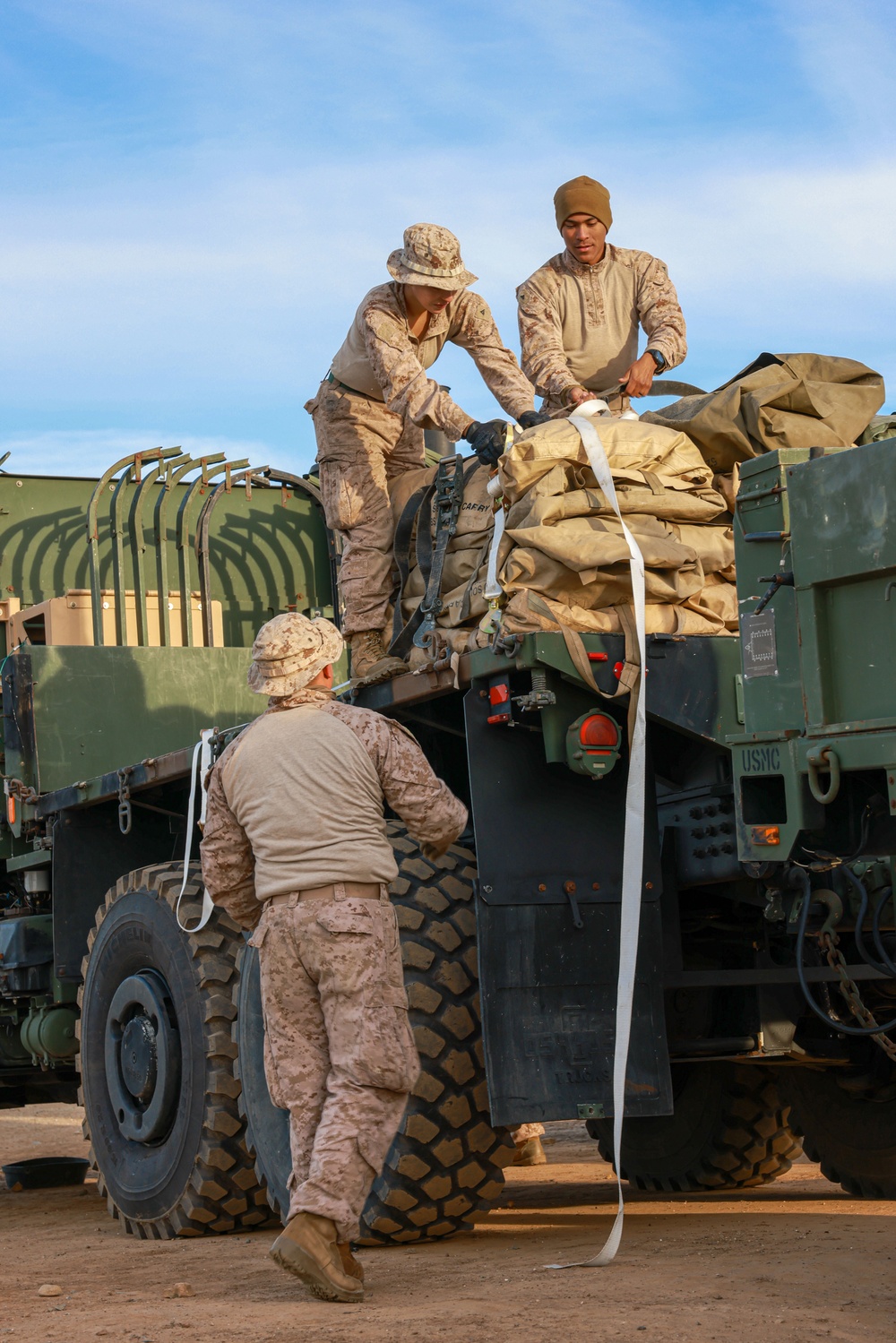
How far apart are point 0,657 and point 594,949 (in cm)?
415

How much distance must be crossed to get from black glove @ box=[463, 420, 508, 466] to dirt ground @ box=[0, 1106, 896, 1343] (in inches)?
95.4

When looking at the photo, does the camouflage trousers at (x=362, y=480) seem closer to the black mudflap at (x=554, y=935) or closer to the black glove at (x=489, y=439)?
the black glove at (x=489, y=439)

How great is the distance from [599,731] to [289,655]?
91 cm

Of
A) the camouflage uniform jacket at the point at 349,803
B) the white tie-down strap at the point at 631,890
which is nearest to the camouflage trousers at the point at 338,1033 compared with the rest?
the camouflage uniform jacket at the point at 349,803

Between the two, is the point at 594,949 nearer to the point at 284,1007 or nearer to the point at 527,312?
the point at 284,1007

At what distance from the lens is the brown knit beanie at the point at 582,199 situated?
22.7ft

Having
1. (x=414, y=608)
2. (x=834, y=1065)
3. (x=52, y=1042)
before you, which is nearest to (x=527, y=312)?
(x=414, y=608)

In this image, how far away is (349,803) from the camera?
5199 millimetres

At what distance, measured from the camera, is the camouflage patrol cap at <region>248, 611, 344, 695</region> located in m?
5.33

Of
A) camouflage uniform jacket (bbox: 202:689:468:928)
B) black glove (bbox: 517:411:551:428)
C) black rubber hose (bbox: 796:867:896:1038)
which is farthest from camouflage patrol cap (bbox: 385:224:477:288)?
black rubber hose (bbox: 796:867:896:1038)

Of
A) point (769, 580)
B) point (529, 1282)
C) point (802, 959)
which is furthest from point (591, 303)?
point (529, 1282)

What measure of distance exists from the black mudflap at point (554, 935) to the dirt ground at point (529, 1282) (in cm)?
52

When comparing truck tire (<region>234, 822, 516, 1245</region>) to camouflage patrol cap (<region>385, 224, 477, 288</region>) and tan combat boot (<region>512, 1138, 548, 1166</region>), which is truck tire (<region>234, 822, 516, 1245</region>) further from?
tan combat boot (<region>512, 1138, 548, 1166</region>)

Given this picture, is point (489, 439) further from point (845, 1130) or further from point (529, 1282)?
point (845, 1130)
